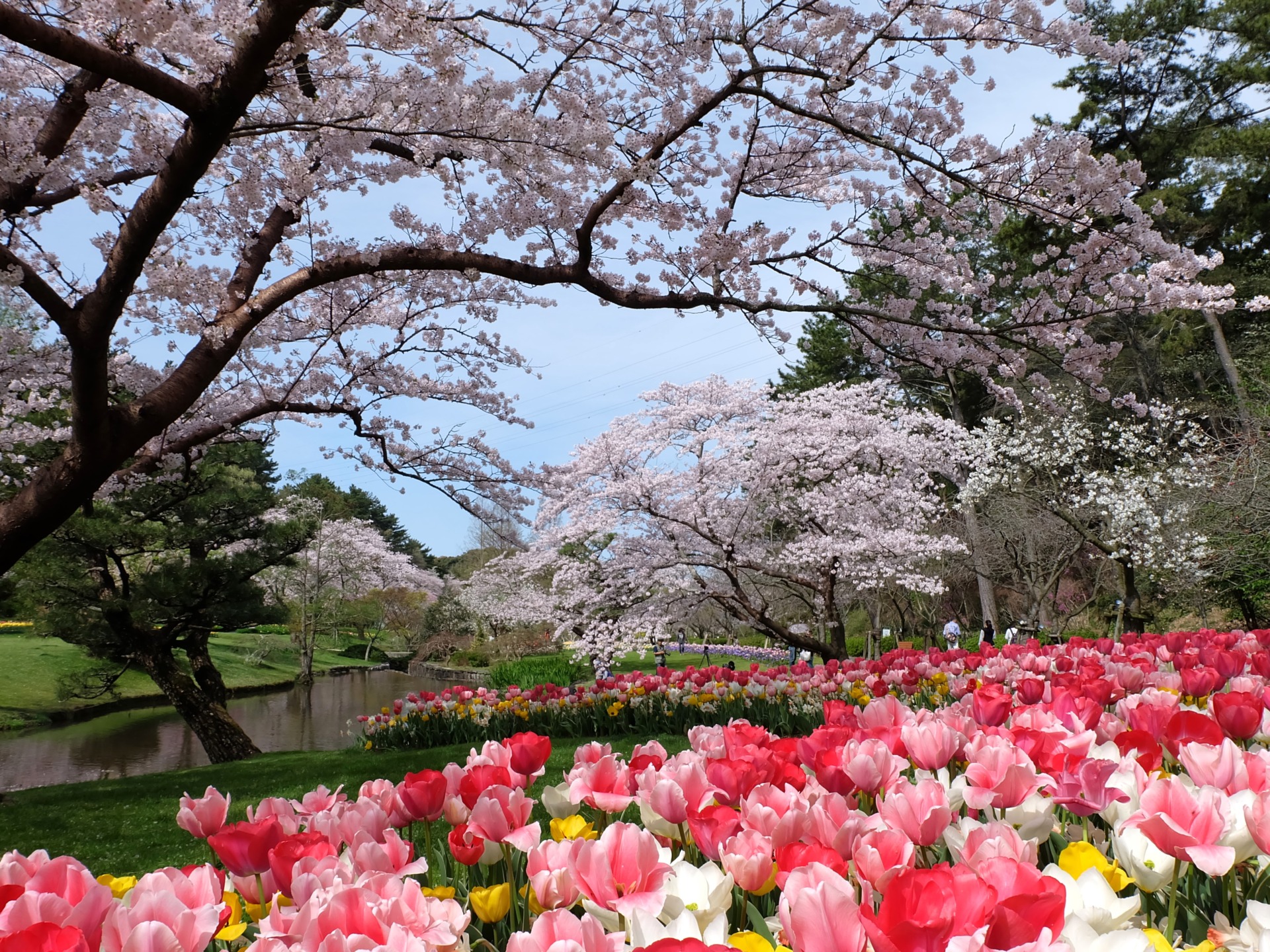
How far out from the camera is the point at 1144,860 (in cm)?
126

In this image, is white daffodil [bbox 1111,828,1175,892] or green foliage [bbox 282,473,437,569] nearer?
white daffodil [bbox 1111,828,1175,892]

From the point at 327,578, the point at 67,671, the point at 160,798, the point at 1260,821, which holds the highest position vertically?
the point at 327,578

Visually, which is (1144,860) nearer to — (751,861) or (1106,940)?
(1106,940)

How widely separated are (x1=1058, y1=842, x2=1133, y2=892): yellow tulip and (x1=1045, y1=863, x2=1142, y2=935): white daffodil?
60 millimetres

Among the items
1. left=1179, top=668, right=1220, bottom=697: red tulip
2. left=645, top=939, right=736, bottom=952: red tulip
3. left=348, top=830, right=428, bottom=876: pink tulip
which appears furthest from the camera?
left=1179, top=668, right=1220, bottom=697: red tulip

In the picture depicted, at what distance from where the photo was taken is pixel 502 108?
4.25 m

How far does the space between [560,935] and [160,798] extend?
812cm

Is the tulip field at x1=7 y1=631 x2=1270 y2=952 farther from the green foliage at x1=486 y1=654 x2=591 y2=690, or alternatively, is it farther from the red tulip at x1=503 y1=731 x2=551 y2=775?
the green foliage at x1=486 y1=654 x2=591 y2=690

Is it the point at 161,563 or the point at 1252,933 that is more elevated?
the point at 161,563

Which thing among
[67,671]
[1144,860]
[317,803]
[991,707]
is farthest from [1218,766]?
[67,671]

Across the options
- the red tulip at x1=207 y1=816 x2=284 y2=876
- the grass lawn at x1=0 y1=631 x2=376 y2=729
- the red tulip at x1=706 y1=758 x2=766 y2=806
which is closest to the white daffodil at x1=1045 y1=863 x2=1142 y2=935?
the red tulip at x1=706 y1=758 x2=766 y2=806

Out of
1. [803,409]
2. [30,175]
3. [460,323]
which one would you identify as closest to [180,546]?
[460,323]

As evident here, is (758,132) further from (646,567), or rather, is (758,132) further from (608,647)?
(608,647)

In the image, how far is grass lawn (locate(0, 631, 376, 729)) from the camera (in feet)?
54.5
